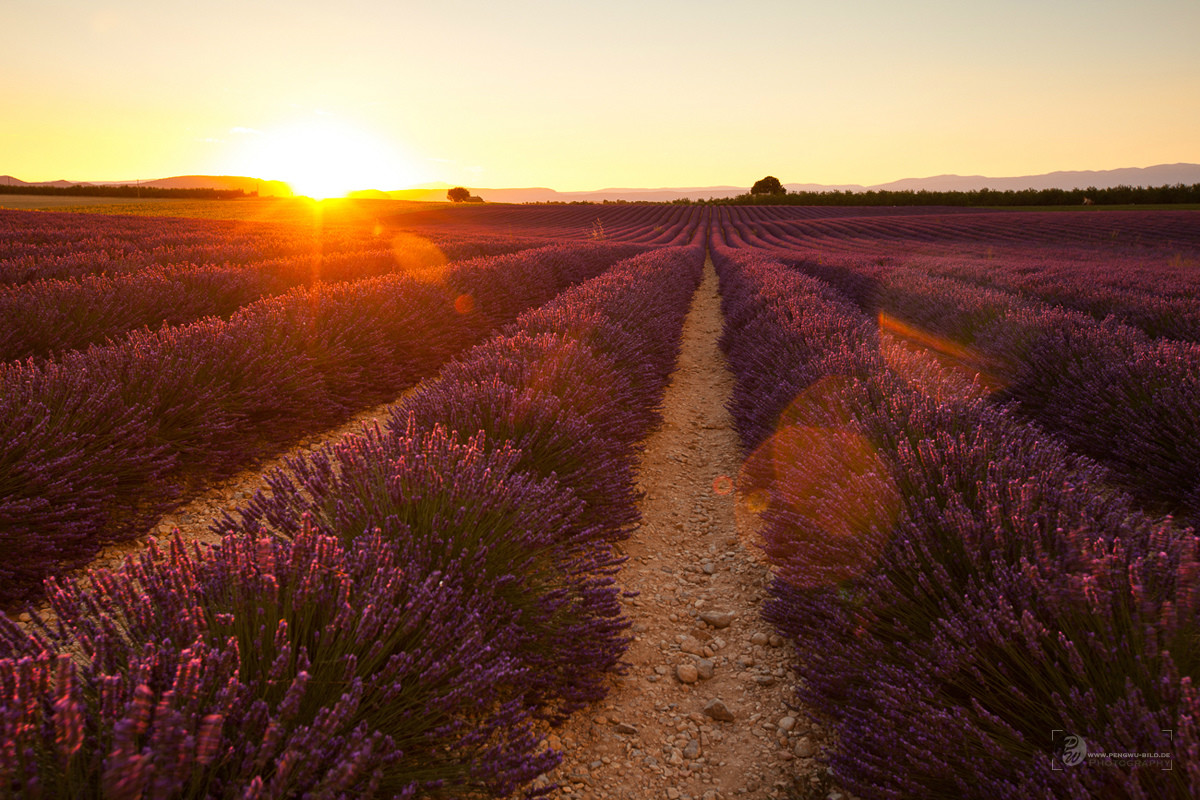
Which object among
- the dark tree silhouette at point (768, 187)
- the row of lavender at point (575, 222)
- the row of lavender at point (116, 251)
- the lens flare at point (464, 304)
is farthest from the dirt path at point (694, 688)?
the dark tree silhouette at point (768, 187)

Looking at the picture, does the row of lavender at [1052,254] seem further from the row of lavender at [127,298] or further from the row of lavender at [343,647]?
the row of lavender at [127,298]

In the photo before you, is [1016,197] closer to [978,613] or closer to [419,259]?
[419,259]

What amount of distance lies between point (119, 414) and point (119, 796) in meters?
2.97

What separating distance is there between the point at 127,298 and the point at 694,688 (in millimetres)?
6067

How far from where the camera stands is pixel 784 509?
9.48 ft

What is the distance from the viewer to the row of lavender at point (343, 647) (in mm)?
1001

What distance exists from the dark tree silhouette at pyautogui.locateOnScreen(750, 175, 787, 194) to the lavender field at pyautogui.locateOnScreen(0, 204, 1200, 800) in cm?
6962

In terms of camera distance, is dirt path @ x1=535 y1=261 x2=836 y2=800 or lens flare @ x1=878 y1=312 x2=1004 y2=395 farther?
lens flare @ x1=878 y1=312 x2=1004 y2=395

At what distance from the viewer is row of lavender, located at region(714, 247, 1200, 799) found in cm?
126

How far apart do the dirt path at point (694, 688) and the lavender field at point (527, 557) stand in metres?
0.12

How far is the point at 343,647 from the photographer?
1.38 metres

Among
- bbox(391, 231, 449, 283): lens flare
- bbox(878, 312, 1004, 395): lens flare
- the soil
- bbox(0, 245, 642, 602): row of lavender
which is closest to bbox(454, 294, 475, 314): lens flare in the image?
bbox(0, 245, 642, 602): row of lavender

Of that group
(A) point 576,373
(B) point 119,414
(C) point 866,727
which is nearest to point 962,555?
(C) point 866,727

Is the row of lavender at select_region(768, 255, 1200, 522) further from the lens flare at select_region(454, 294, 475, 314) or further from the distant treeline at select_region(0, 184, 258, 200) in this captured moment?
the distant treeline at select_region(0, 184, 258, 200)
